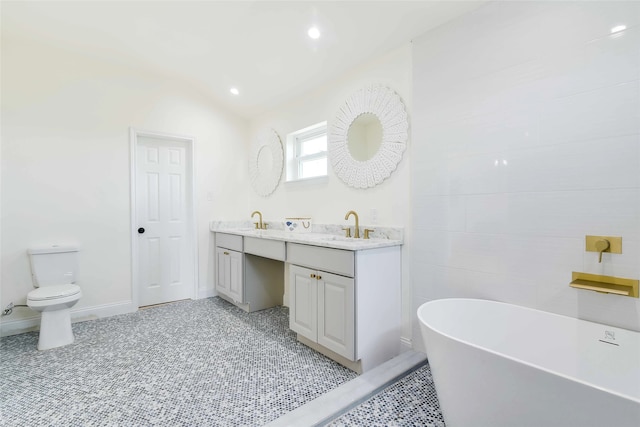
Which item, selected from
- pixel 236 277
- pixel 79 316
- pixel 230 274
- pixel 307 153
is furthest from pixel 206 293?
pixel 307 153

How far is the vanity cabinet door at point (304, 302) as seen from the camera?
7.28ft

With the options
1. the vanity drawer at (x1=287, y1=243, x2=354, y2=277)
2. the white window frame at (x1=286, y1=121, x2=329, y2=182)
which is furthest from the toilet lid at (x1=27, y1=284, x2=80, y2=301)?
the white window frame at (x1=286, y1=121, x2=329, y2=182)

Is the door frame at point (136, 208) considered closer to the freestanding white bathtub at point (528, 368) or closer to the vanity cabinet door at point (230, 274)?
the vanity cabinet door at point (230, 274)

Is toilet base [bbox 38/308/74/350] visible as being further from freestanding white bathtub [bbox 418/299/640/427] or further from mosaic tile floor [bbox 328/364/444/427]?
freestanding white bathtub [bbox 418/299/640/427]

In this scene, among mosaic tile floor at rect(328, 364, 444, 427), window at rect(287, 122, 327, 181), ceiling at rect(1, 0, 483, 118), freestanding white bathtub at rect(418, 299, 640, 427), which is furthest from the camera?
window at rect(287, 122, 327, 181)

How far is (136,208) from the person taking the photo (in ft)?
10.7

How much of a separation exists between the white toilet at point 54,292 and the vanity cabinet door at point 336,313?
2.09m

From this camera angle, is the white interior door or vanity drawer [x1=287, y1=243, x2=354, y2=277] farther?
the white interior door

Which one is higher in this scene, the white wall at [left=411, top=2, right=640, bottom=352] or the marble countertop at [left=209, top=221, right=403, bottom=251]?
the white wall at [left=411, top=2, right=640, bottom=352]

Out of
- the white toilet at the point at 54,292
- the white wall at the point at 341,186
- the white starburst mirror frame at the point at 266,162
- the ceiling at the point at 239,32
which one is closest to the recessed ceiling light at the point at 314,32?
the ceiling at the point at 239,32

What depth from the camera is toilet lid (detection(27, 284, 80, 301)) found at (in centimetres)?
229

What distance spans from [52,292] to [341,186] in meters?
2.58

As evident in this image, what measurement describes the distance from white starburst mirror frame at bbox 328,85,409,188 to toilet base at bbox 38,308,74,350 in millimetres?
2639

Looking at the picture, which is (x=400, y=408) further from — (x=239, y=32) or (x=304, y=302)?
(x=239, y=32)
